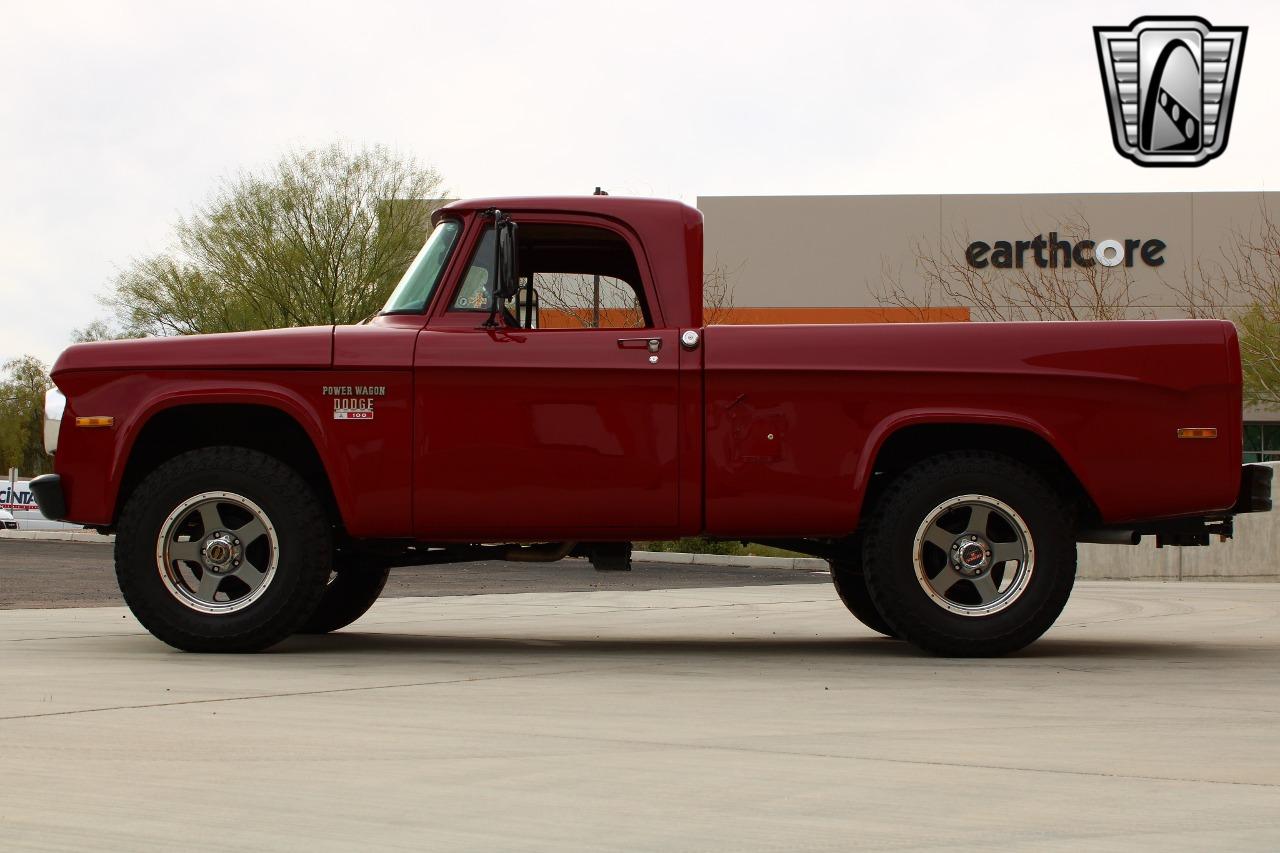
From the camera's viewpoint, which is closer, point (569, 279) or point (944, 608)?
point (944, 608)

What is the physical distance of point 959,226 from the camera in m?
44.5

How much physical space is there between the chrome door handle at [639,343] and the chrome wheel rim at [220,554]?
1.88 metres

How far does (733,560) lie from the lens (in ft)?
76.9

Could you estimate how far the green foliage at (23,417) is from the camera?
286 ft

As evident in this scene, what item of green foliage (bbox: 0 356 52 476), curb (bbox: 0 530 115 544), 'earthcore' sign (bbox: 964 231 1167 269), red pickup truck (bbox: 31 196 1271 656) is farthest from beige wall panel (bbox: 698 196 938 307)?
green foliage (bbox: 0 356 52 476)

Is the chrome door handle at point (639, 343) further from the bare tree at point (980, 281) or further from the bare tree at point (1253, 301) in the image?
the bare tree at point (980, 281)

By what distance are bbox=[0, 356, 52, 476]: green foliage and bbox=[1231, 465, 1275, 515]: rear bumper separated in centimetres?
8578

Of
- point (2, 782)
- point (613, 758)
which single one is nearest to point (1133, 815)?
point (613, 758)

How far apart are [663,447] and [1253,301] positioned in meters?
31.9

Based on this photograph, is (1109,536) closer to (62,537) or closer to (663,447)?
(663,447)

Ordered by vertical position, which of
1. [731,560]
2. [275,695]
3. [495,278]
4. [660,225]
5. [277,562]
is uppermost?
[660,225]

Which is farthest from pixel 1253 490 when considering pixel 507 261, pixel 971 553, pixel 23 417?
pixel 23 417

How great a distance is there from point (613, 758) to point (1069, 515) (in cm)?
394

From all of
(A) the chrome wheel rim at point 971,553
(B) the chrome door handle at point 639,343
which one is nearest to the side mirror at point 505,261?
(B) the chrome door handle at point 639,343
